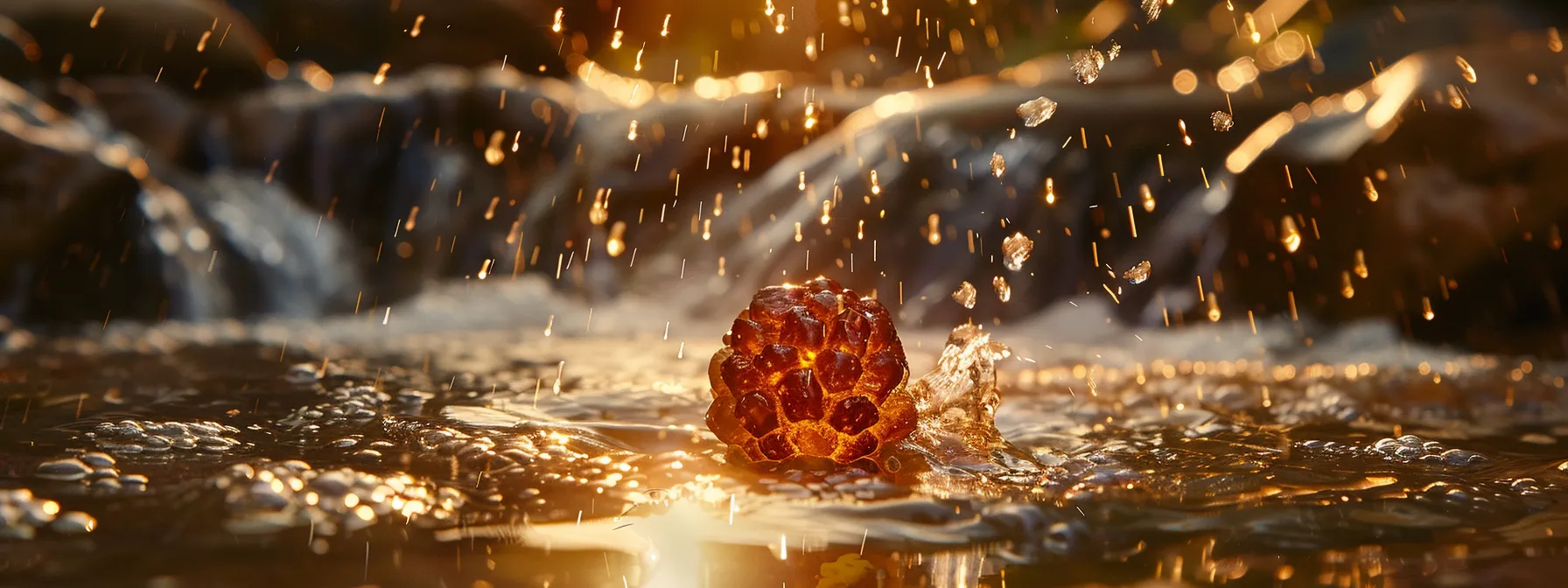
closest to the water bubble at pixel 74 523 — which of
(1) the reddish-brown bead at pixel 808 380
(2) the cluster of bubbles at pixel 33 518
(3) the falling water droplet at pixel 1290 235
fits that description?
(2) the cluster of bubbles at pixel 33 518

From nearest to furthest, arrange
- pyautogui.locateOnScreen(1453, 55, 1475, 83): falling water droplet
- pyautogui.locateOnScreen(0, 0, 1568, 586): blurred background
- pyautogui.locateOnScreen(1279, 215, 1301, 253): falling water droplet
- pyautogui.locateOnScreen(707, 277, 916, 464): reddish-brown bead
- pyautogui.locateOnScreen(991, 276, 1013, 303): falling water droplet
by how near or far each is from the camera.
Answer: pyautogui.locateOnScreen(0, 0, 1568, 586): blurred background, pyautogui.locateOnScreen(707, 277, 916, 464): reddish-brown bead, pyautogui.locateOnScreen(1279, 215, 1301, 253): falling water droplet, pyautogui.locateOnScreen(1453, 55, 1475, 83): falling water droplet, pyautogui.locateOnScreen(991, 276, 1013, 303): falling water droplet

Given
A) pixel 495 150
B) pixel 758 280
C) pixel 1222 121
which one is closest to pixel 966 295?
pixel 758 280

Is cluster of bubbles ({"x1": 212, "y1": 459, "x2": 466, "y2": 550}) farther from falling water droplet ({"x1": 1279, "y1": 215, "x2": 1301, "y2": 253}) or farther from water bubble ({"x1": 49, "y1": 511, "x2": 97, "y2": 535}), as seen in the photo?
falling water droplet ({"x1": 1279, "y1": 215, "x2": 1301, "y2": 253})

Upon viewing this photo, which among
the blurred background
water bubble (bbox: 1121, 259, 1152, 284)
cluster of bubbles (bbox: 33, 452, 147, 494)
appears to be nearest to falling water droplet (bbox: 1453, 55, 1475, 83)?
the blurred background

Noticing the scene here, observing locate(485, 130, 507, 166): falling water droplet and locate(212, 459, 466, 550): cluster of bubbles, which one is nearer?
locate(212, 459, 466, 550): cluster of bubbles

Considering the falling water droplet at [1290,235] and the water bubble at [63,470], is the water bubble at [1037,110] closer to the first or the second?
the falling water droplet at [1290,235]

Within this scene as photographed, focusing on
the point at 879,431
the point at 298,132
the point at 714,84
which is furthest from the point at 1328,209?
the point at 298,132
